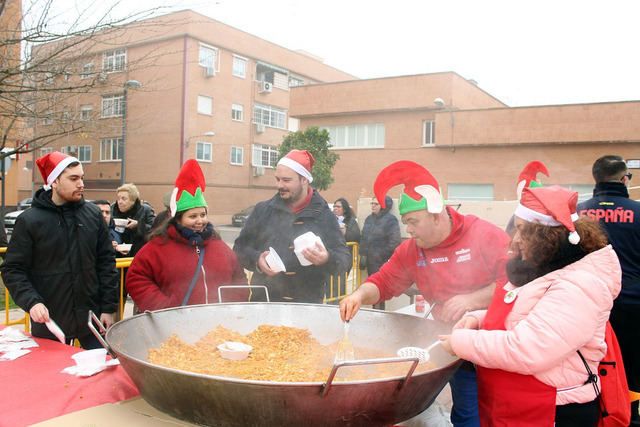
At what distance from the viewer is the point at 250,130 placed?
→ 3192 centimetres

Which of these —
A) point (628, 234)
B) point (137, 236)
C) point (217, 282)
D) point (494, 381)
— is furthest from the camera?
point (137, 236)

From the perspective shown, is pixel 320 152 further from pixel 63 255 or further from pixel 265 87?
pixel 63 255

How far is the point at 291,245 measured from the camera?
3.26 m

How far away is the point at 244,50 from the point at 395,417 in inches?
1237

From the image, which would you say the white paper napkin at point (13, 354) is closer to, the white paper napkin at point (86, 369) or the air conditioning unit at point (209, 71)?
the white paper napkin at point (86, 369)

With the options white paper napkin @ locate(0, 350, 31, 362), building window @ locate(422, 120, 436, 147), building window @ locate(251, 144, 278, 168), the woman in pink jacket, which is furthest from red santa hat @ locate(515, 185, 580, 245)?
building window @ locate(251, 144, 278, 168)

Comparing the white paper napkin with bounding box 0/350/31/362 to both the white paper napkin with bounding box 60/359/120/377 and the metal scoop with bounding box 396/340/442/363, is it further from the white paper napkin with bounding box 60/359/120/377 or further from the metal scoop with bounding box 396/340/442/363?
the metal scoop with bounding box 396/340/442/363

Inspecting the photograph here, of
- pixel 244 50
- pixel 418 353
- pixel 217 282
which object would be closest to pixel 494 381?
pixel 418 353

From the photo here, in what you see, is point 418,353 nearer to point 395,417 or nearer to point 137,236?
point 395,417

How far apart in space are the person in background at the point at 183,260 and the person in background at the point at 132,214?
262cm

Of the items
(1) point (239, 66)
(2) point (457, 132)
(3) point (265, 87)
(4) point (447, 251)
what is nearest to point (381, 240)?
(4) point (447, 251)

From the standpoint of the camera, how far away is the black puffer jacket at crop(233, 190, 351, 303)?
10.7 ft

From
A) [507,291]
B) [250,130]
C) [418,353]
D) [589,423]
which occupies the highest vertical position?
[250,130]

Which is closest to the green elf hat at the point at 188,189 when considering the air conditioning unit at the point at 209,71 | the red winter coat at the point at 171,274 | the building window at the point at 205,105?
the red winter coat at the point at 171,274
